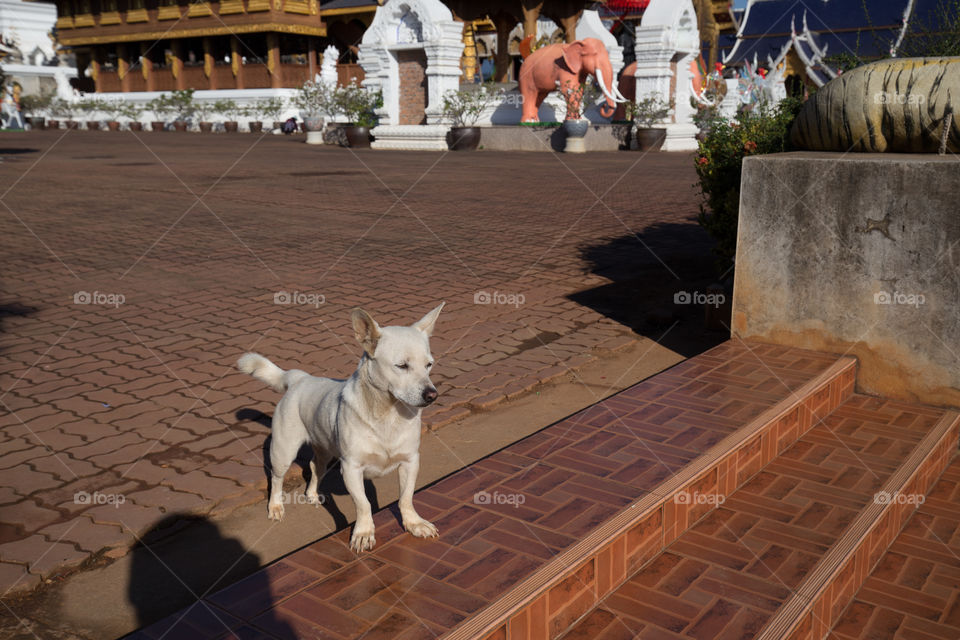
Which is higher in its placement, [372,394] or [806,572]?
[372,394]

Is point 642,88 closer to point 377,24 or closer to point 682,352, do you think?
point 377,24

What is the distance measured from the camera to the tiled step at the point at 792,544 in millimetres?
2887

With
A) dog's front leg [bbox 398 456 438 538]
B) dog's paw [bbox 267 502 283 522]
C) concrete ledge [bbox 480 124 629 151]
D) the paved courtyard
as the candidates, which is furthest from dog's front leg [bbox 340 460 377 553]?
concrete ledge [bbox 480 124 629 151]

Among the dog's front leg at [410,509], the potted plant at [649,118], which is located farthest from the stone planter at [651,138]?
the dog's front leg at [410,509]

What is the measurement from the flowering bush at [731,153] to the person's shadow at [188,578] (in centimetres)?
465

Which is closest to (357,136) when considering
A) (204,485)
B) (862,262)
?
(862,262)

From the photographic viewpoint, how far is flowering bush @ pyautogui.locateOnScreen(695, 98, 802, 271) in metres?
6.43

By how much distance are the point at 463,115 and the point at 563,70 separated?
372 cm

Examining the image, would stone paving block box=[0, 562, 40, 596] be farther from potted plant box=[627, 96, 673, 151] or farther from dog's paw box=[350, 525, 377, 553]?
potted plant box=[627, 96, 673, 151]

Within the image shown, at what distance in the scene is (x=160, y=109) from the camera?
43.9 m

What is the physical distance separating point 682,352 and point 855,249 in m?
1.65

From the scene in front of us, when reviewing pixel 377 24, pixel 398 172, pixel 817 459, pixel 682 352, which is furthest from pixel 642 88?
pixel 817 459

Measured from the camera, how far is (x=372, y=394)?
3117mm

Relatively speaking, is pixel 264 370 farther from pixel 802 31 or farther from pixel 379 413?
pixel 802 31
